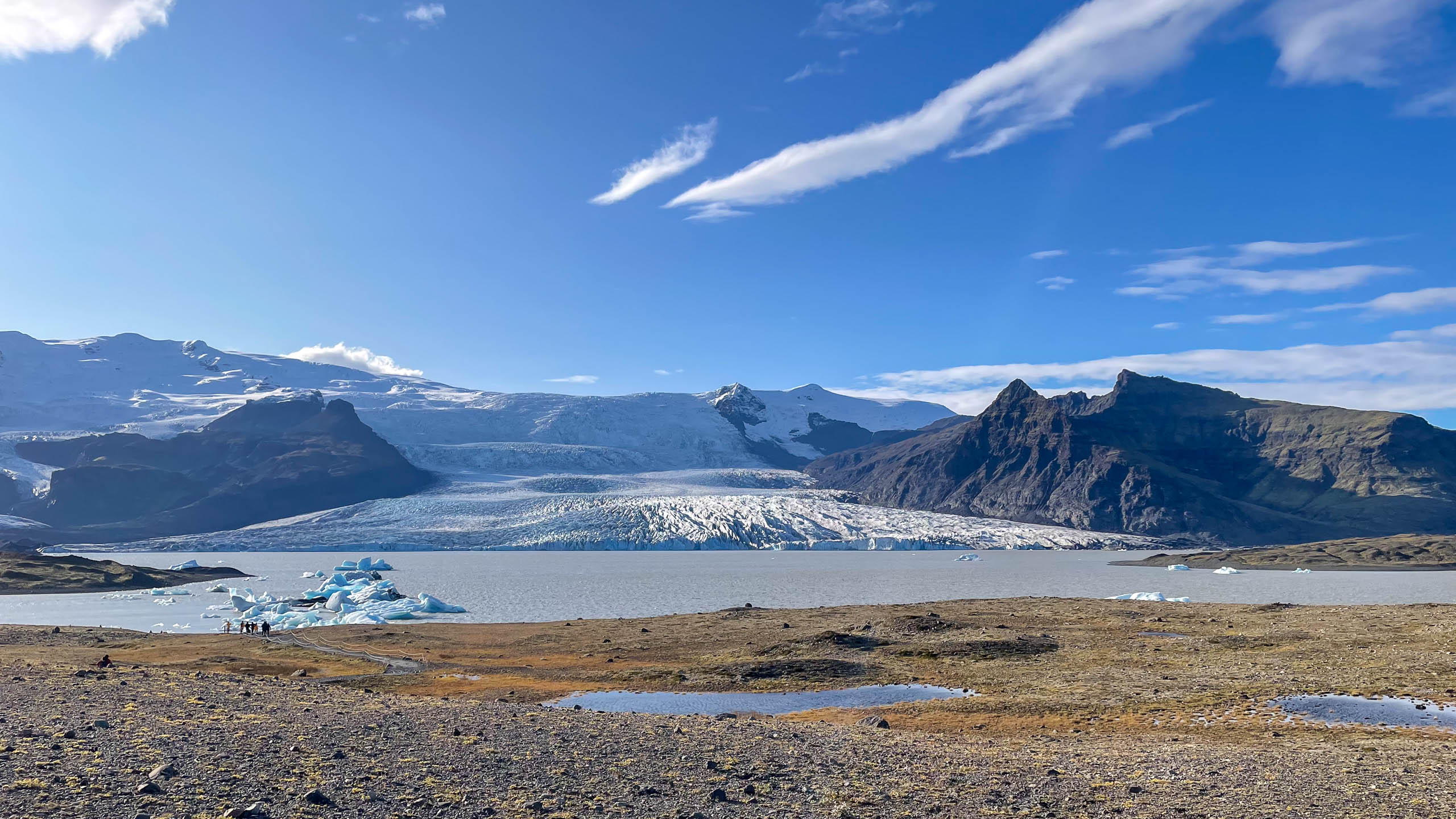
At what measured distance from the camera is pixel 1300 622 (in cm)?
4788

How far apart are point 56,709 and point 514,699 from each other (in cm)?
1274

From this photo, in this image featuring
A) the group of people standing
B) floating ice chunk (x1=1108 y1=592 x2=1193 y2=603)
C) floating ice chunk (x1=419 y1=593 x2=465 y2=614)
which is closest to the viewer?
the group of people standing

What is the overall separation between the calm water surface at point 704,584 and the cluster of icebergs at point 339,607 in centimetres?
314

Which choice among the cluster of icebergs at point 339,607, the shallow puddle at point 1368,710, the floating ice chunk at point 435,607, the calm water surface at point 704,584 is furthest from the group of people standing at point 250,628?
the shallow puddle at point 1368,710

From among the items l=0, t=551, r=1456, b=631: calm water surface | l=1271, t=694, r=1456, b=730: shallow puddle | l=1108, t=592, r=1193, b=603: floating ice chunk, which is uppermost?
l=1271, t=694, r=1456, b=730: shallow puddle

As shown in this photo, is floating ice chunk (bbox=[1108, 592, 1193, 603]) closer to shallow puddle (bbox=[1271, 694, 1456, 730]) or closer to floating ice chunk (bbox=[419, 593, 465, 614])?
shallow puddle (bbox=[1271, 694, 1456, 730])

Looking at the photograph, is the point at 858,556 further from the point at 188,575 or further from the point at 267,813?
the point at 267,813

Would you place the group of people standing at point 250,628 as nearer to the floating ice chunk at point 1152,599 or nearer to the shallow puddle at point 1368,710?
the shallow puddle at point 1368,710

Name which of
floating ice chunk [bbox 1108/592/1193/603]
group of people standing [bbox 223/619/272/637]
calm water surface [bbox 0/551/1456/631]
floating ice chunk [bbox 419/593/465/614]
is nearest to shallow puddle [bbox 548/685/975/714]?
group of people standing [bbox 223/619/272/637]

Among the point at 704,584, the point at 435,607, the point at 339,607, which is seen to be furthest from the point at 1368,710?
the point at 704,584

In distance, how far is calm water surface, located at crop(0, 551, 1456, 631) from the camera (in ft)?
248

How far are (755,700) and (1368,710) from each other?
18.3m

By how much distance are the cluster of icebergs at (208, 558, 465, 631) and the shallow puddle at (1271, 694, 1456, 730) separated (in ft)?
176

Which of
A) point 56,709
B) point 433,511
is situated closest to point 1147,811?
point 56,709
